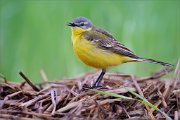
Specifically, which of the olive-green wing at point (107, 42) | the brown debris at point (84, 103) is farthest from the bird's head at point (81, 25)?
the brown debris at point (84, 103)

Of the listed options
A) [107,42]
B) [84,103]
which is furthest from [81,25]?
[84,103]

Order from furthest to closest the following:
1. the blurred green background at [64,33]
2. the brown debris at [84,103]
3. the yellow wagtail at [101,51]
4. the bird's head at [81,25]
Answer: the blurred green background at [64,33], the bird's head at [81,25], the yellow wagtail at [101,51], the brown debris at [84,103]

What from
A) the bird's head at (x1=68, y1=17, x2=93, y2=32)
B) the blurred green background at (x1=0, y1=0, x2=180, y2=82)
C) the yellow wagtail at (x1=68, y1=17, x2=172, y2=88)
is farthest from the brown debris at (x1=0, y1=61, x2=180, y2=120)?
the blurred green background at (x1=0, y1=0, x2=180, y2=82)

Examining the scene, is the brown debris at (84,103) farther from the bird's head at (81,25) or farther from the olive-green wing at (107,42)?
the bird's head at (81,25)

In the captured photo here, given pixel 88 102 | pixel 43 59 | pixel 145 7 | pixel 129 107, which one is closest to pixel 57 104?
pixel 88 102

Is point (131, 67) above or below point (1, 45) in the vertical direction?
below

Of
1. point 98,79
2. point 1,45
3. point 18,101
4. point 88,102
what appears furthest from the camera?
point 1,45

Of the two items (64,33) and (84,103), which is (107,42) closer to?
(84,103)

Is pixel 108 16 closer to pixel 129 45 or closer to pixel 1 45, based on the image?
pixel 129 45
